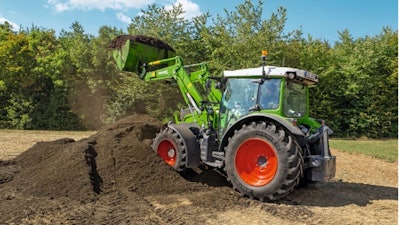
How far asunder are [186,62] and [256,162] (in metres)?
18.4

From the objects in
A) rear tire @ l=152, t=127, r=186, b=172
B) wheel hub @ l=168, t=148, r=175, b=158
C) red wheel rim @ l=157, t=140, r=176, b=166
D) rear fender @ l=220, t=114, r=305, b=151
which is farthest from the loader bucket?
rear fender @ l=220, t=114, r=305, b=151

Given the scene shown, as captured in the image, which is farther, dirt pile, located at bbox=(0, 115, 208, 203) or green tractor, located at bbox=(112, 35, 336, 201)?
dirt pile, located at bbox=(0, 115, 208, 203)

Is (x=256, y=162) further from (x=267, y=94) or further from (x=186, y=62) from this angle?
(x=186, y=62)

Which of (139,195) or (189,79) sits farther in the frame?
(189,79)

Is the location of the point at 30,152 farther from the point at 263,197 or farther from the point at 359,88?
the point at 359,88

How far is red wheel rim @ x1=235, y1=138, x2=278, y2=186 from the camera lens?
6246mm

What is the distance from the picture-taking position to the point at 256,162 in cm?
643

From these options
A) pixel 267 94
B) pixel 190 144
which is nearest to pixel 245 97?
pixel 267 94

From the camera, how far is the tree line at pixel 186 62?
23594mm

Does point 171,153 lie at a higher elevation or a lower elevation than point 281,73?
lower

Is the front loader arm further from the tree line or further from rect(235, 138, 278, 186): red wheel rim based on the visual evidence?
the tree line

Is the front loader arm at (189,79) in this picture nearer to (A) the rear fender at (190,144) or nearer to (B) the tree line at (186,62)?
(A) the rear fender at (190,144)


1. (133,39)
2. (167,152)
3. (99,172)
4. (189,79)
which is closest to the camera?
(99,172)

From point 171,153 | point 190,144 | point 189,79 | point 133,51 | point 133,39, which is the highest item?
point 133,39
